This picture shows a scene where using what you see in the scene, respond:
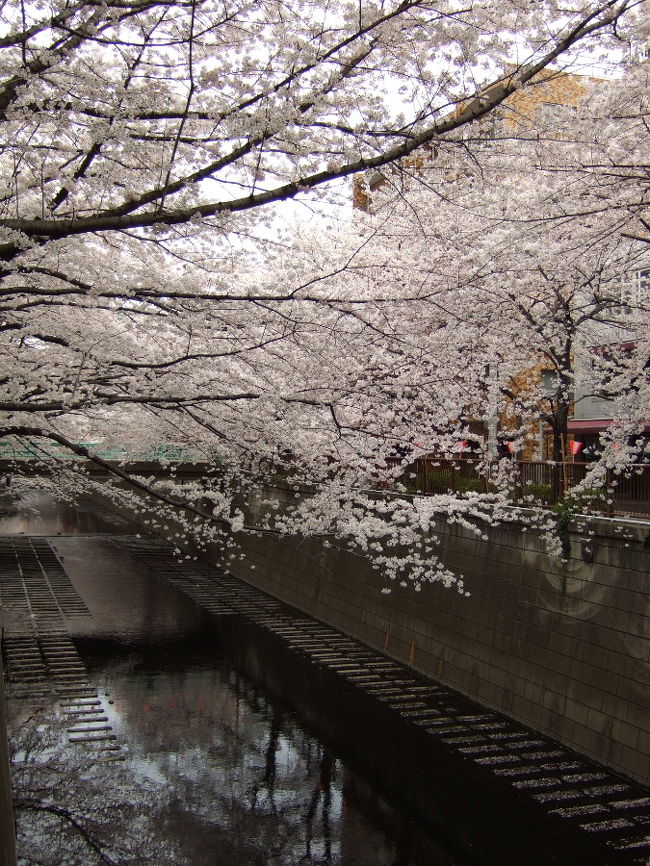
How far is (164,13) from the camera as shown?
6.50m

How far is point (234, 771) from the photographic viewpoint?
13.0 metres

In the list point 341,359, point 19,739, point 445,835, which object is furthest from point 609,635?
point 19,739

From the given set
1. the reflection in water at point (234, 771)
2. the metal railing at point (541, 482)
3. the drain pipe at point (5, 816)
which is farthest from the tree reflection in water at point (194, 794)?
the metal railing at point (541, 482)

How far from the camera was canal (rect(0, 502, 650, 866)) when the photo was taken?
34.8 ft

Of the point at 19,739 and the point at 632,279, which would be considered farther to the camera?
the point at 632,279

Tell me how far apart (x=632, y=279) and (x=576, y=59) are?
10961mm

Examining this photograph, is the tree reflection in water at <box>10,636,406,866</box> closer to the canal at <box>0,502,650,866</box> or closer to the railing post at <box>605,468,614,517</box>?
Result: the canal at <box>0,502,650,866</box>

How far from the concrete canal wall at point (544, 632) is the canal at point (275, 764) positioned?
0.46m

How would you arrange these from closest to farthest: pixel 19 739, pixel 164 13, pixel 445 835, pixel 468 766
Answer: pixel 164 13, pixel 445 835, pixel 468 766, pixel 19 739

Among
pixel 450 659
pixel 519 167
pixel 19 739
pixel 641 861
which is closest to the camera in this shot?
pixel 519 167

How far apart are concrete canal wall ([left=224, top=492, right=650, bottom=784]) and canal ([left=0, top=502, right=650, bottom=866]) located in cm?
46

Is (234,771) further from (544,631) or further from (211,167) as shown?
(211,167)

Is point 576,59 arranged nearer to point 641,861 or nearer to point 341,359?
point 341,359

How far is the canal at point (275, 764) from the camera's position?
1059 cm
